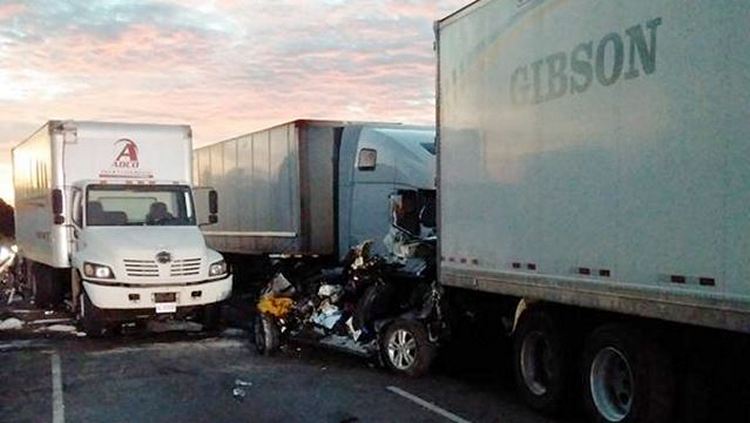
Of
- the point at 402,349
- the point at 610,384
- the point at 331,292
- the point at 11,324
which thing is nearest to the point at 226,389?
the point at 402,349

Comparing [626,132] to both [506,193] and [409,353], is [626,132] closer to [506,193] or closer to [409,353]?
[506,193]

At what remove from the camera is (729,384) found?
6.25 m

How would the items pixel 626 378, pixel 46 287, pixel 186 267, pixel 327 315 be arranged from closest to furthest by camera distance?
1. pixel 626 378
2. pixel 327 315
3. pixel 186 267
4. pixel 46 287

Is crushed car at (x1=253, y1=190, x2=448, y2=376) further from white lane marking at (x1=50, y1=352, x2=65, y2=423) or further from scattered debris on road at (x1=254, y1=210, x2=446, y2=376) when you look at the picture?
white lane marking at (x1=50, y1=352, x2=65, y2=423)

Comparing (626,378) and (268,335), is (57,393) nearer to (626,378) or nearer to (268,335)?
(268,335)

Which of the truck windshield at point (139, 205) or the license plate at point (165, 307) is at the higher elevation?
the truck windshield at point (139, 205)

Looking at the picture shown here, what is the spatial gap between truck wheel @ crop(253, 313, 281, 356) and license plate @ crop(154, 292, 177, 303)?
2100 mm

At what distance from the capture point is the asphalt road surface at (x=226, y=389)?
8.17 meters

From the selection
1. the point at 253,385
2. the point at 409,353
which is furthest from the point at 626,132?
the point at 253,385

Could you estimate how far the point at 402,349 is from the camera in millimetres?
10086

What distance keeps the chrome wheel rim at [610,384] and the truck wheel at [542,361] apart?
50 centimetres

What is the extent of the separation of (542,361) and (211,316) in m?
7.28

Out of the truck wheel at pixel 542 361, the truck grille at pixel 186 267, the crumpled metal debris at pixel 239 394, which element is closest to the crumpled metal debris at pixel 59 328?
the truck grille at pixel 186 267

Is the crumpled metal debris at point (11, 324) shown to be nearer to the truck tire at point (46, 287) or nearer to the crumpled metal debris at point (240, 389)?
the truck tire at point (46, 287)
